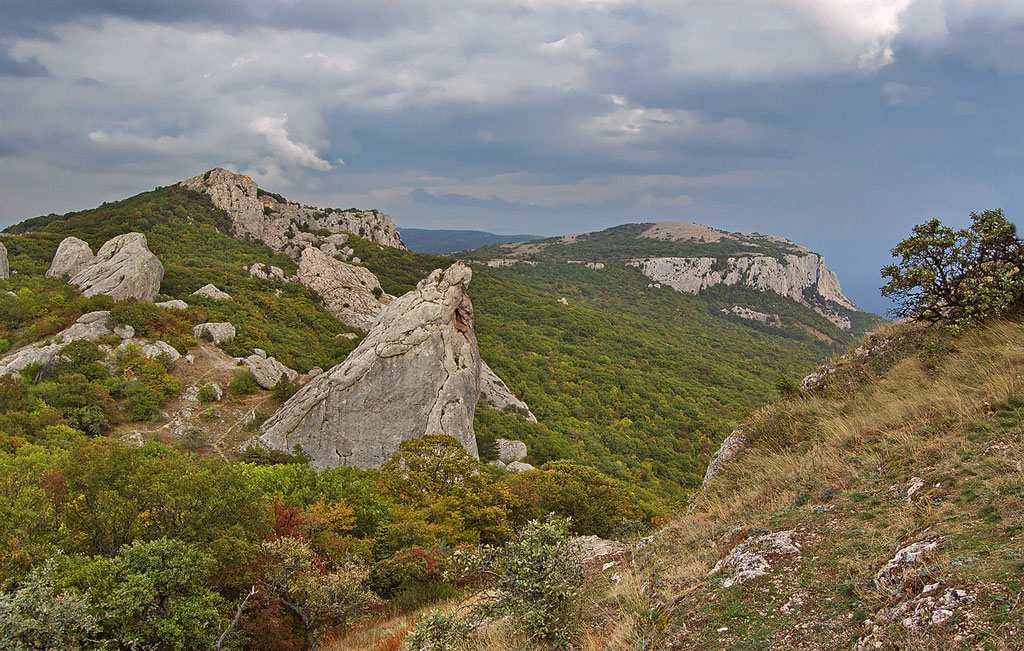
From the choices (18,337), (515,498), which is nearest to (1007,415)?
(515,498)

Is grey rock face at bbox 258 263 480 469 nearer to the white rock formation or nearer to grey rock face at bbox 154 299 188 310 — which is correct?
grey rock face at bbox 154 299 188 310

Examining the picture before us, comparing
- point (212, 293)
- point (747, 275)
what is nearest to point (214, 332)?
point (212, 293)

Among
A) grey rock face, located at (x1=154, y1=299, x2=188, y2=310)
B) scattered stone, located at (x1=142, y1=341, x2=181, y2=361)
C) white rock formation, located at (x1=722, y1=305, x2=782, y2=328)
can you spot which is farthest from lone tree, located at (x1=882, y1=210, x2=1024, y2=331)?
white rock formation, located at (x1=722, y1=305, x2=782, y2=328)

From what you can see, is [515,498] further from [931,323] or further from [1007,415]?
[1007,415]

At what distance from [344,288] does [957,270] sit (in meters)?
53.1

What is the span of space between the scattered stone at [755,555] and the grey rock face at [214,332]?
36648 mm

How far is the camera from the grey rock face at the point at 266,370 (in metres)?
31.8

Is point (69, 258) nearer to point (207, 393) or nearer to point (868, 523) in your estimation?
point (207, 393)

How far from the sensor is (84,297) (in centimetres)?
3594

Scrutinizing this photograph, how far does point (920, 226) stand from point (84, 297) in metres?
47.6

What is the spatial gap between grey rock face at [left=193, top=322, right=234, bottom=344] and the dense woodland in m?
0.87

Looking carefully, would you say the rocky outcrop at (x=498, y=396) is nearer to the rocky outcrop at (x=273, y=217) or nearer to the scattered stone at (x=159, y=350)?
the scattered stone at (x=159, y=350)

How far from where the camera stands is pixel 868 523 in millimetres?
5852

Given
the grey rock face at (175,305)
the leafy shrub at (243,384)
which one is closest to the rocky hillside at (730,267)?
the grey rock face at (175,305)
